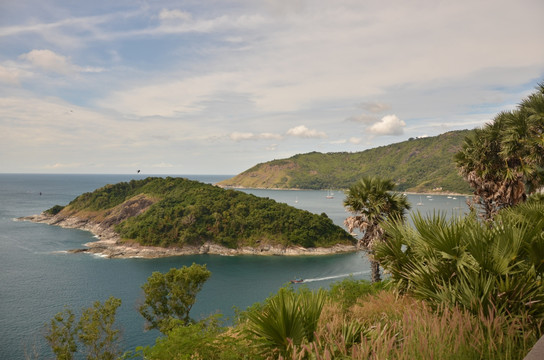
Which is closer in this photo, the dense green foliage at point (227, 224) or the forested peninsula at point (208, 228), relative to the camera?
the forested peninsula at point (208, 228)

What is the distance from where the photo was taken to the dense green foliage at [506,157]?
17859 mm

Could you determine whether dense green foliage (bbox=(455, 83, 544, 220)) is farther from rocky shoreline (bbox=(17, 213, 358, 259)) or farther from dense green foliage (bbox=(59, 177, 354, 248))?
dense green foliage (bbox=(59, 177, 354, 248))

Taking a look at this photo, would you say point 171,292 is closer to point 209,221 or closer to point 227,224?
point 227,224

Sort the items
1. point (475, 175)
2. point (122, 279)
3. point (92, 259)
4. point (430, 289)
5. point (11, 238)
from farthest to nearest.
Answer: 1. point (11, 238)
2. point (92, 259)
3. point (122, 279)
4. point (475, 175)
5. point (430, 289)

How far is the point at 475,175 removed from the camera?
21.4 m

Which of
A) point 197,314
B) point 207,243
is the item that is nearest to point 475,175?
point 197,314

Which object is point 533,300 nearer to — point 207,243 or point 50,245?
point 207,243

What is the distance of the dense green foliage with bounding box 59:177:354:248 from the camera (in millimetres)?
93688

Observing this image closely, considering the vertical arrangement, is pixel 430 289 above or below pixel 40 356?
above

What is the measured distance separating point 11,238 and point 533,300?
127 meters

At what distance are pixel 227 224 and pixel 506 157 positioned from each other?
86024 mm

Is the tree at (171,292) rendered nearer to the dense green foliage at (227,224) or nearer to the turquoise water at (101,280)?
the turquoise water at (101,280)

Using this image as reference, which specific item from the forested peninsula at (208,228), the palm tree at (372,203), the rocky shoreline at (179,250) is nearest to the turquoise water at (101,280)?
the rocky shoreline at (179,250)

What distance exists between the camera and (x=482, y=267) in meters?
5.64
